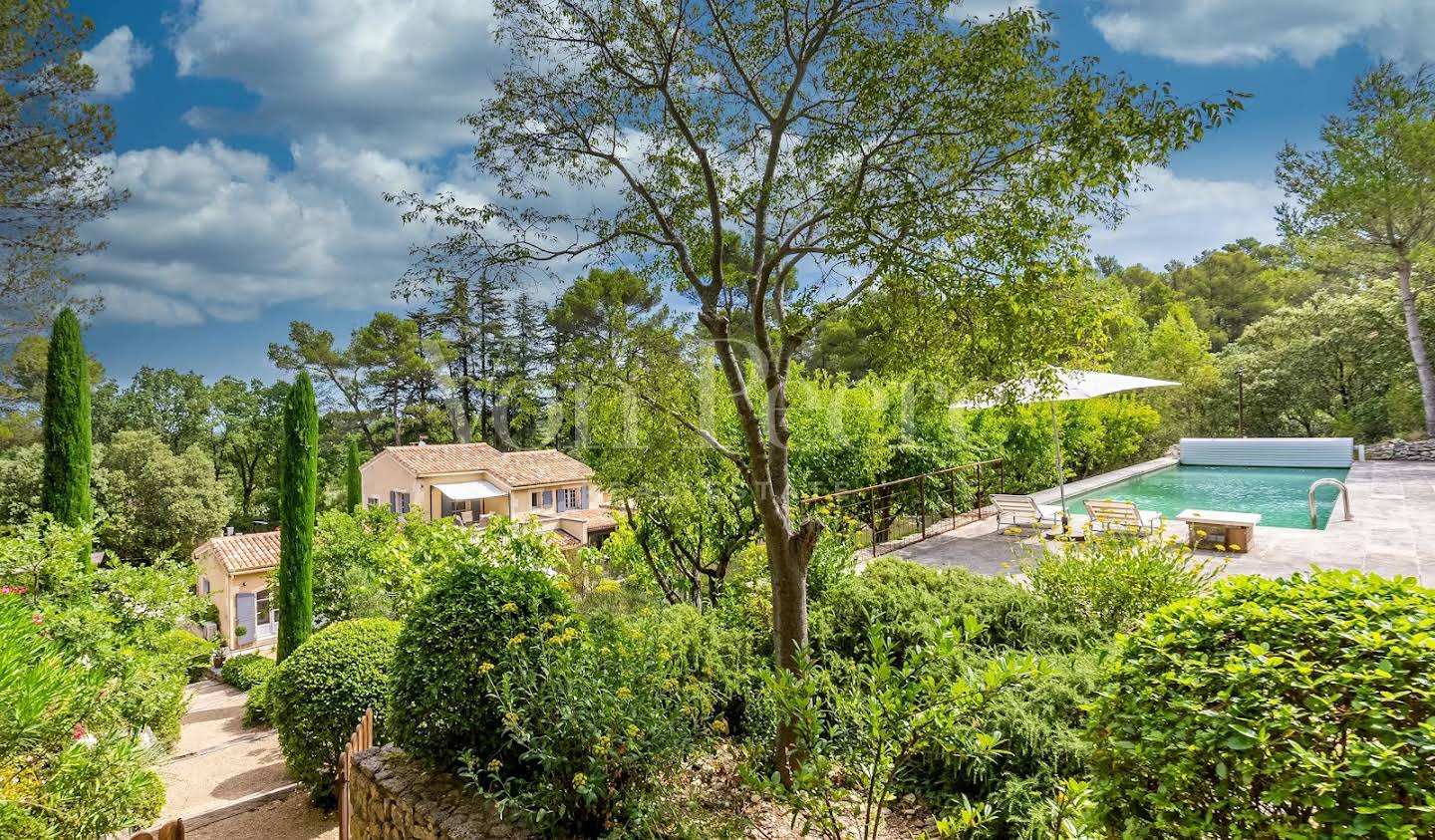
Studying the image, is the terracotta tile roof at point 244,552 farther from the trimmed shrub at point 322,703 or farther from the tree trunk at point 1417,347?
the tree trunk at point 1417,347

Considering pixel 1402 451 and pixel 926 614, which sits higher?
pixel 1402 451

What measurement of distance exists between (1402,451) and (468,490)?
28012mm

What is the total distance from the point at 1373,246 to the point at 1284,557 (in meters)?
16.4

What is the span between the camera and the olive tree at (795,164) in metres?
3.39

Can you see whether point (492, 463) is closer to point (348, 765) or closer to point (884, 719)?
point (348, 765)

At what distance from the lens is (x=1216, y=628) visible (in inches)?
89.2

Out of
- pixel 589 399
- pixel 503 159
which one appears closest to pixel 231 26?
pixel 503 159

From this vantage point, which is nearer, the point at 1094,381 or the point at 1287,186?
the point at 1094,381

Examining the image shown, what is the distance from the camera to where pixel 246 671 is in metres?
15.6

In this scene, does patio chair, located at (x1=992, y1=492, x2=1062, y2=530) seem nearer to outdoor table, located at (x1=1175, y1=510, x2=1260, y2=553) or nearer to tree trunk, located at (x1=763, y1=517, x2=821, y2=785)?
outdoor table, located at (x1=1175, y1=510, x2=1260, y2=553)

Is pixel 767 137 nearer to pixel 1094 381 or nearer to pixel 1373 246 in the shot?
pixel 1094 381

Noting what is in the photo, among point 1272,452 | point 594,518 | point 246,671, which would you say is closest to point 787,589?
point 246,671

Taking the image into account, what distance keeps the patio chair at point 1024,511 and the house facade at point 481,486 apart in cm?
1527

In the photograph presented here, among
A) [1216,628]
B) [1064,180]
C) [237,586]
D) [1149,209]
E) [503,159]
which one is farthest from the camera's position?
[237,586]
